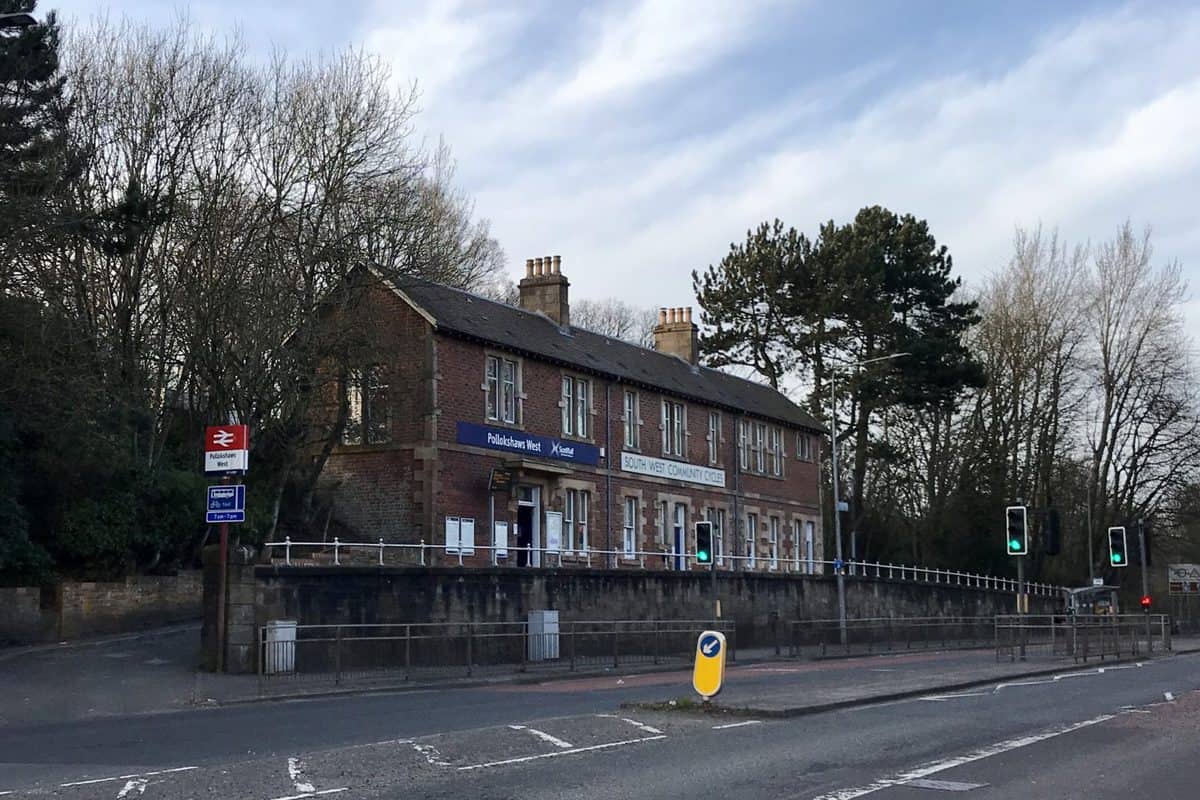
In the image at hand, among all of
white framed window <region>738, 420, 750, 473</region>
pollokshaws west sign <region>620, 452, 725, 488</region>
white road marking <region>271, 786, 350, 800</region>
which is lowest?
white road marking <region>271, 786, 350, 800</region>

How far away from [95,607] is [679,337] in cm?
2978

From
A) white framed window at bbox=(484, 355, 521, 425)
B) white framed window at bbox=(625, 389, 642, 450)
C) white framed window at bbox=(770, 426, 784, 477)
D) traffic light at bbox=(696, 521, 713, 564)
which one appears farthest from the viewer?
white framed window at bbox=(770, 426, 784, 477)

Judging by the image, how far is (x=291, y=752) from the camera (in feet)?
44.6

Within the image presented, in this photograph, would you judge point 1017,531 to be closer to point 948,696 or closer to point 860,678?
point 860,678

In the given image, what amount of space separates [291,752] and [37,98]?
19.7 metres

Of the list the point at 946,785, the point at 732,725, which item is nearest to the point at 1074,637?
the point at 732,725

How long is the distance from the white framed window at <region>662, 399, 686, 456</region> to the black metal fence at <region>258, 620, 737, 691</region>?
37.8 ft

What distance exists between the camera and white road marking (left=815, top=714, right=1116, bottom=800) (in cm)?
1089

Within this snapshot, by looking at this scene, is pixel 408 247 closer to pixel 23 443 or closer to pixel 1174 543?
pixel 23 443

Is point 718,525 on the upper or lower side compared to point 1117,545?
upper

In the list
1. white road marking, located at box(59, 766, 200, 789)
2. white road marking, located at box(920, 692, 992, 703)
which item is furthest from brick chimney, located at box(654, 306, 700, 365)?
white road marking, located at box(59, 766, 200, 789)

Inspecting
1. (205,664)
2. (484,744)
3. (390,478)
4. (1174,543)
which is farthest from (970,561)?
(484,744)

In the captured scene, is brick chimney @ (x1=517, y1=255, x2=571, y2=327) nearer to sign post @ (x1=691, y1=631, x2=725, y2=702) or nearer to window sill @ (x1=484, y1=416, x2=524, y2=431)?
window sill @ (x1=484, y1=416, x2=524, y2=431)

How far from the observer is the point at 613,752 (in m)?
13.5
